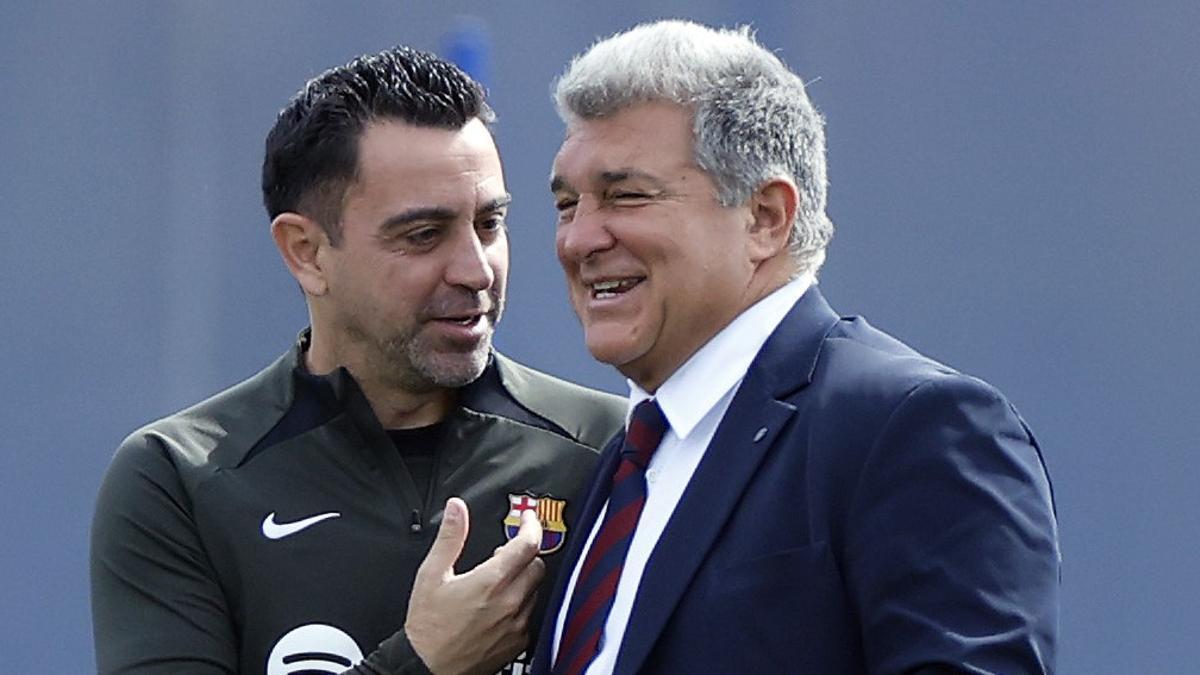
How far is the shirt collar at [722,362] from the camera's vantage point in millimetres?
2439

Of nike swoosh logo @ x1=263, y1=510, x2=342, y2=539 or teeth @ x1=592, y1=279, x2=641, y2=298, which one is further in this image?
nike swoosh logo @ x1=263, y1=510, x2=342, y2=539

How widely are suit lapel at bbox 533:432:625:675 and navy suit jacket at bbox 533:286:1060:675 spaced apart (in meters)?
0.29

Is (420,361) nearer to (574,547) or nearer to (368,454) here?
(368,454)

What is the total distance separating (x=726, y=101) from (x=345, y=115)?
2.26 feet

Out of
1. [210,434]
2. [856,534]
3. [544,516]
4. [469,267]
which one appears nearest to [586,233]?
[469,267]

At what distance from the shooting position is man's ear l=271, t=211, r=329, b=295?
9.62ft

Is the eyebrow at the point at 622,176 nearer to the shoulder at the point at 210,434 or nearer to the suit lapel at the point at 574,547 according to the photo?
the suit lapel at the point at 574,547

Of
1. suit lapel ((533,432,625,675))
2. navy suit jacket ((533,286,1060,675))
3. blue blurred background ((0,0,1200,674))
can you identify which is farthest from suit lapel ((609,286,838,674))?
blue blurred background ((0,0,1200,674))

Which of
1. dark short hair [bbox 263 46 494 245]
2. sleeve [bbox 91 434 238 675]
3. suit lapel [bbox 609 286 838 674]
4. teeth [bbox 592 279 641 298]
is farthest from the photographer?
dark short hair [bbox 263 46 494 245]

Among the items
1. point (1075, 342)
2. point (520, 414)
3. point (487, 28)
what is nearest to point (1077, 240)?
point (1075, 342)

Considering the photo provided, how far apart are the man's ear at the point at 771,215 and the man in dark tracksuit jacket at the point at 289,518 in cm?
53

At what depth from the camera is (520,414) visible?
9.53 feet

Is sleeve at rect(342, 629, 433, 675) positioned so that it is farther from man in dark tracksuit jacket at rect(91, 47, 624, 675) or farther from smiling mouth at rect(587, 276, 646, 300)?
smiling mouth at rect(587, 276, 646, 300)

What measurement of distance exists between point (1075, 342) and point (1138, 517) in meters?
0.39
